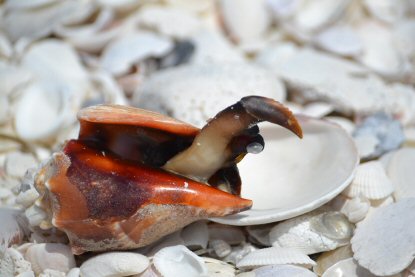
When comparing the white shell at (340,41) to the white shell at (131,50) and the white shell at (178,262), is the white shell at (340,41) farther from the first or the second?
the white shell at (178,262)

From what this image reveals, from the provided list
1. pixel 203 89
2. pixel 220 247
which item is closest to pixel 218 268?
pixel 220 247

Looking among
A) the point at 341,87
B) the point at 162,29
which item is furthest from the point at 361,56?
the point at 162,29

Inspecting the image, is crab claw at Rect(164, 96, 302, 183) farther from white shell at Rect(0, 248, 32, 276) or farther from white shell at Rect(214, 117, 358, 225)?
white shell at Rect(0, 248, 32, 276)

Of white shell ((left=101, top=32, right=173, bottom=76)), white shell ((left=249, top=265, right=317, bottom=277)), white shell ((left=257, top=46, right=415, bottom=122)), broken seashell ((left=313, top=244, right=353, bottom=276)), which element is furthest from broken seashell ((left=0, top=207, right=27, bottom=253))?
white shell ((left=257, top=46, right=415, bottom=122))

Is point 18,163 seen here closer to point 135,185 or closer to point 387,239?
point 135,185

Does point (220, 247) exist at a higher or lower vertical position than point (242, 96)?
lower
